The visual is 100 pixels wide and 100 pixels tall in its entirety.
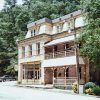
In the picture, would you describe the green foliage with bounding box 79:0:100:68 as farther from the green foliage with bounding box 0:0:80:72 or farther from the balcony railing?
the green foliage with bounding box 0:0:80:72

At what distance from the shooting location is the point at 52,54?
4169 centimetres

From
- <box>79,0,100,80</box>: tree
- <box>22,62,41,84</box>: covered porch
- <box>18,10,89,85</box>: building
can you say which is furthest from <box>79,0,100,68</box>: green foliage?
<box>22,62,41,84</box>: covered porch

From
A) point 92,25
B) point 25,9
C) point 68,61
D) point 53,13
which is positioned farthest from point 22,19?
point 92,25

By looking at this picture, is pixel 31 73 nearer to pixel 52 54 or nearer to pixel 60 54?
pixel 52 54

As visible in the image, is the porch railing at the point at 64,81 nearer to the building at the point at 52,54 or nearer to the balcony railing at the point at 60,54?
the building at the point at 52,54

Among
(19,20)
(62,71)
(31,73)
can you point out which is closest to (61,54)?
(62,71)

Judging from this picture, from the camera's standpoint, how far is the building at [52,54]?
123 feet

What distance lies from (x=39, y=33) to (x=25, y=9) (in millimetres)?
26235

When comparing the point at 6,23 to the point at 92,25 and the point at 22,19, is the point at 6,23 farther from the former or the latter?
the point at 92,25

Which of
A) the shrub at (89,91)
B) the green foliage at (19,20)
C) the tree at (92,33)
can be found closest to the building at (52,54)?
the tree at (92,33)

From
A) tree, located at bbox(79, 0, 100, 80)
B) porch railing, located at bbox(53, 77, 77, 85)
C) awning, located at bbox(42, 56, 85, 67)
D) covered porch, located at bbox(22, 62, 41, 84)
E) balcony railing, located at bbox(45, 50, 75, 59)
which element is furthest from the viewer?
covered porch, located at bbox(22, 62, 41, 84)

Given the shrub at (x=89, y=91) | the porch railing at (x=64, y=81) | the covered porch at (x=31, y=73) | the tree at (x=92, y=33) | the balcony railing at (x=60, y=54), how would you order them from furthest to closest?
1. the covered porch at (x=31, y=73)
2. the balcony railing at (x=60, y=54)
3. the porch railing at (x=64, y=81)
4. the shrub at (x=89, y=91)
5. the tree at (x=92, y=33)

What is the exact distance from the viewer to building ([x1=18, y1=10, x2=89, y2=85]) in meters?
37.6

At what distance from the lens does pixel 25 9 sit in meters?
71.7
